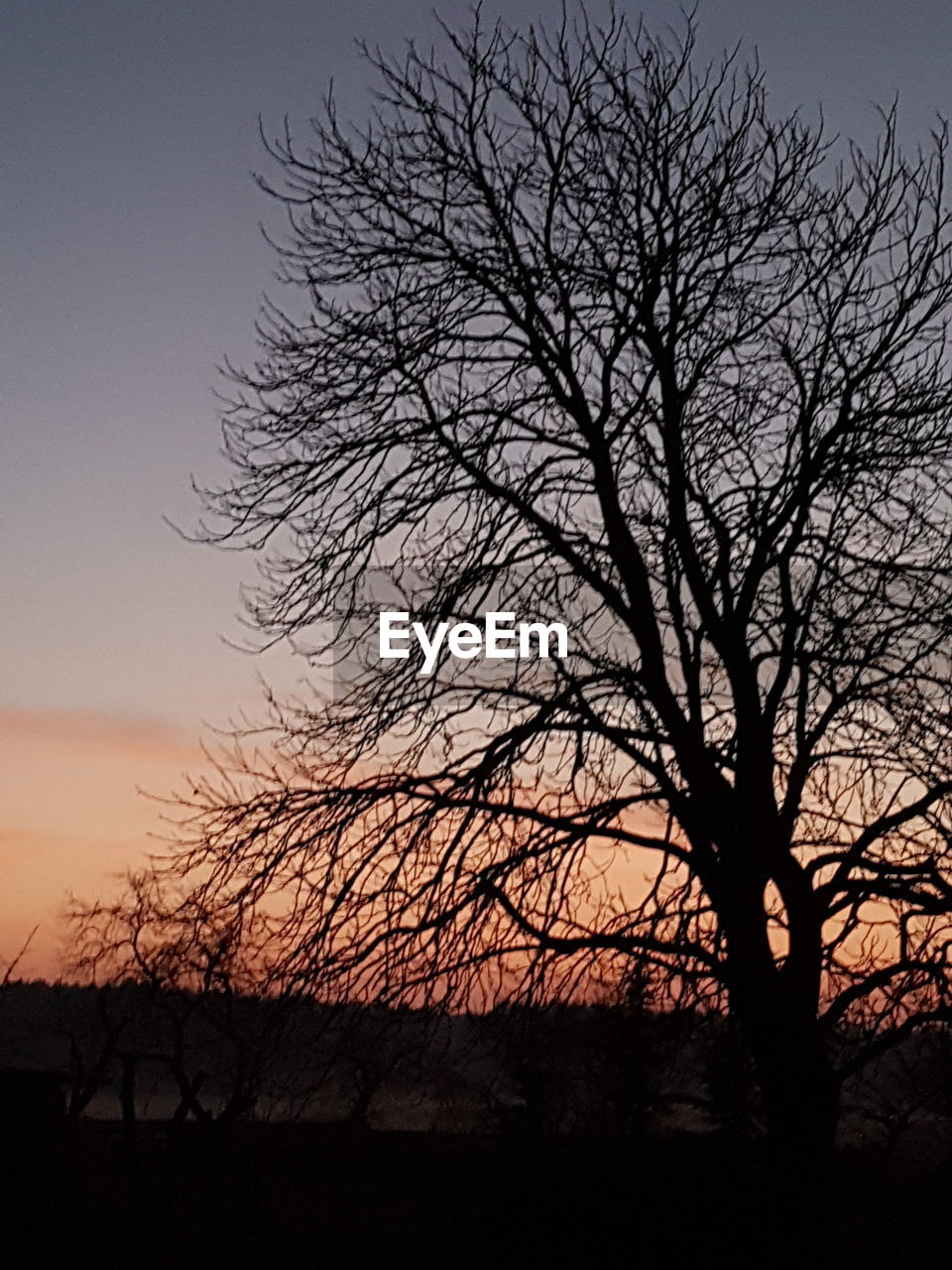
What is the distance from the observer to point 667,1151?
11.0m

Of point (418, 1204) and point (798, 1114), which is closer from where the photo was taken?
point (798, 1114)

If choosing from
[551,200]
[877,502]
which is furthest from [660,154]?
[877,502]

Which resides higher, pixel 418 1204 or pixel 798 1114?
pixel 798 1114

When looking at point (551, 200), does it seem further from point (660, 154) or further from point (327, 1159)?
point (327, 1159)

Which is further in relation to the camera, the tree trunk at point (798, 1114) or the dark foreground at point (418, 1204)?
the dark foreground at point (418, 1204)

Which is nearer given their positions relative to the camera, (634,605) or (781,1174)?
(781,1174)

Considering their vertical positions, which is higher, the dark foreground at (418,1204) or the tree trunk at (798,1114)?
the tree trunk at (798,1114)

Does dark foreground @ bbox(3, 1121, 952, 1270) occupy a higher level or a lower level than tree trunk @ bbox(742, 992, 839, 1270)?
lower

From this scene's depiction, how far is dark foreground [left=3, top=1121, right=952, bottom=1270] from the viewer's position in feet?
32.7

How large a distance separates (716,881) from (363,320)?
4.94m

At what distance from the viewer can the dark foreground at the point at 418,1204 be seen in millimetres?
9953

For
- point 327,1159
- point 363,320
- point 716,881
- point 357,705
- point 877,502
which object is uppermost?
point 363,320

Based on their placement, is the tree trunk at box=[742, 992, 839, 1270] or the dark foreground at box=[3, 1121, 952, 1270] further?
the dark foreground at box=[3, 1121, 952, 1270]

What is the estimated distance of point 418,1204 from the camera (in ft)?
101
